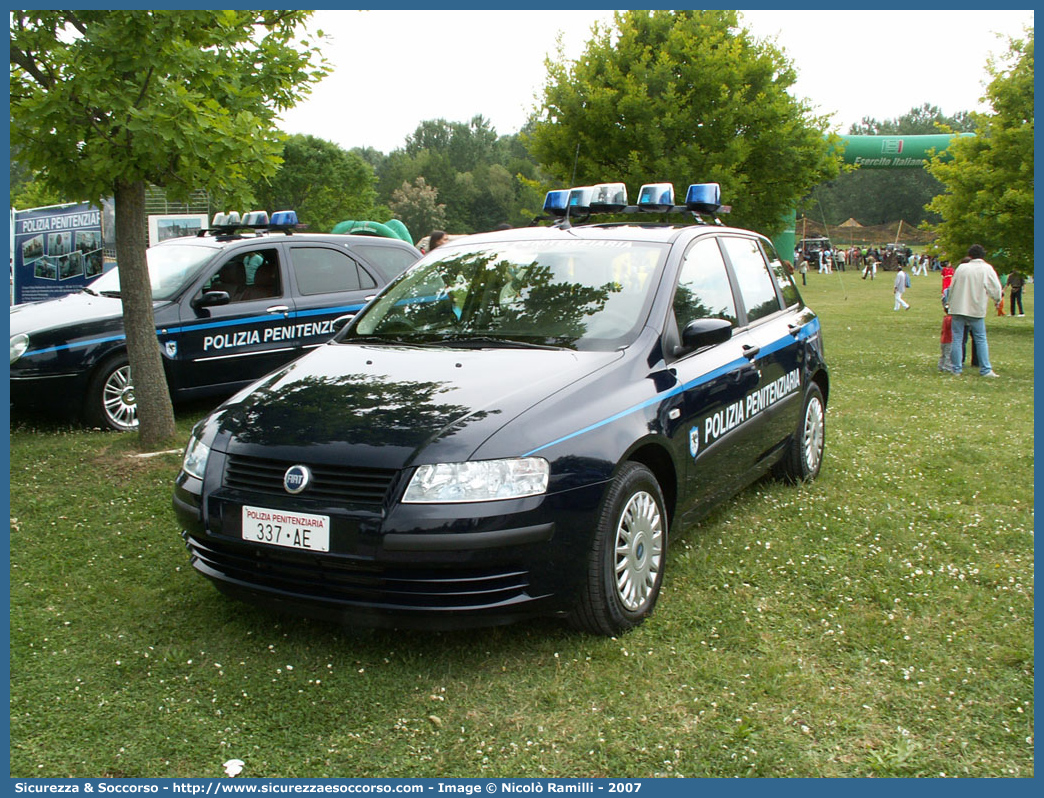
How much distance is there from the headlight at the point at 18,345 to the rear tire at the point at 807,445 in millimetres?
5976

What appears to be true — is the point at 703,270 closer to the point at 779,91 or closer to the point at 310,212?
the point at 779,91

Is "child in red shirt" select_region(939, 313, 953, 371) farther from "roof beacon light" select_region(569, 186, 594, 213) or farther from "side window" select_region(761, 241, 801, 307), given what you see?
"roof beacon light" select_region(569, 186, 594, 213)

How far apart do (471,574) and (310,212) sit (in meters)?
53.5

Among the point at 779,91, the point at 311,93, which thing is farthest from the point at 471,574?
the point at 779,91

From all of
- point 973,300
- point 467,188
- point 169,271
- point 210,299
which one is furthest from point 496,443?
point 467,188

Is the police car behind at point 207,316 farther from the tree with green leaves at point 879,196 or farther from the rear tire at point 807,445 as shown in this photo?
the tree with green leaves at point 879,196

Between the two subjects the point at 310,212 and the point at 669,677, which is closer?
the point at 669,677

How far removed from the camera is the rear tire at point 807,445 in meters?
6.09

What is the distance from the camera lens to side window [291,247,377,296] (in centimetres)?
904

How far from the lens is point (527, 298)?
4.67 metres

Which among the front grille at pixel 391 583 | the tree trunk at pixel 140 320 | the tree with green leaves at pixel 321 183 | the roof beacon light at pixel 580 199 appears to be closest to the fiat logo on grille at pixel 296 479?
the front grille at pixel 391 583

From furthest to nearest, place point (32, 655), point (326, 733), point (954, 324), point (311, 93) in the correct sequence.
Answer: point (954, 324) < point (311, 93) < point (32, 655) < point (326, 733)

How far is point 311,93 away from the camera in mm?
7523

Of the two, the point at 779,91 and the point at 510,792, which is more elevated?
the point at 779,91
